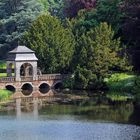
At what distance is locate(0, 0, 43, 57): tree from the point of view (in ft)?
314

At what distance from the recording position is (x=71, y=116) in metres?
55.8

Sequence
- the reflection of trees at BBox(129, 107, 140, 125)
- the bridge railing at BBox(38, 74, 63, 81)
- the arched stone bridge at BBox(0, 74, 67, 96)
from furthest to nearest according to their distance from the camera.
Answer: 1. the bridge railing at BBox(38, 74, 63, 81)
2. the arched stone bridge at BBox(0, 74, 67, 96)
3. the reflection of trees at BBox(129, 107, 140, 125)

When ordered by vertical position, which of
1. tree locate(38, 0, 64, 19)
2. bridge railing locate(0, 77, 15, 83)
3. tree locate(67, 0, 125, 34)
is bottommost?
bridge railing locate(0, 77, 15, 83)

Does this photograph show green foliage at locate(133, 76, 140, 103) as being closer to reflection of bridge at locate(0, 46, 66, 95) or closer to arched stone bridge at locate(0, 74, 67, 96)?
arched stone bridge at locate(0, 74, 67, 96)

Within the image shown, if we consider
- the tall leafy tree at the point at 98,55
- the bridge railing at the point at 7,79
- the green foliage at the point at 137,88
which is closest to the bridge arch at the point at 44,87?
the bridge railing at the point at 7,79

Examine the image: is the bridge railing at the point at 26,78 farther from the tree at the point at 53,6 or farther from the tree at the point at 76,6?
the tree at the point at 53,6

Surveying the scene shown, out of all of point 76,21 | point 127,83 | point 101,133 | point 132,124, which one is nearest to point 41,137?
point 101,133

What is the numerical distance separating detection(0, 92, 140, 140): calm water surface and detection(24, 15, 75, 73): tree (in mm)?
15503

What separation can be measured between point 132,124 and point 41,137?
27.0ft

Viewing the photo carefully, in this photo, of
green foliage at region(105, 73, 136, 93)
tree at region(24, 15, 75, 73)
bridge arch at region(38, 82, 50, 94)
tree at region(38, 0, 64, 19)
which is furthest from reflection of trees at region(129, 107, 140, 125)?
tree at region(38, 0, 64, 19)

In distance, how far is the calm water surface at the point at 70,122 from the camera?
46.8 meters

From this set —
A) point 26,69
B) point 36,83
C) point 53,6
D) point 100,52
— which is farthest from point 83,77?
point 53,6

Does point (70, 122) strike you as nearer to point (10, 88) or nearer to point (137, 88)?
point (137, 88)

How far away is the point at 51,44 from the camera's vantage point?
3226 inches
